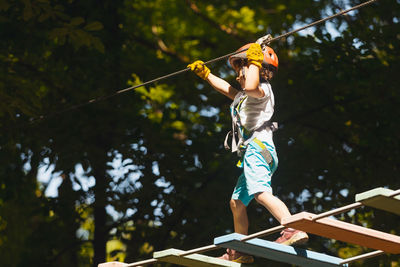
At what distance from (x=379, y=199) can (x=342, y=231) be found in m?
0.58

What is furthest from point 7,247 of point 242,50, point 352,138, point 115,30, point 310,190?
point 242,50

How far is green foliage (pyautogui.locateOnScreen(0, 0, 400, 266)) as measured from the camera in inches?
366

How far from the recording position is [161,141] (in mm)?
9578

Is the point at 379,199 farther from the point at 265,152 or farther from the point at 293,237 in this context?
the point at 265,152

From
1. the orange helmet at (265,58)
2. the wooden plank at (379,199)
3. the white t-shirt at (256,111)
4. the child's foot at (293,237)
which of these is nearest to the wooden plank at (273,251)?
the child's foot at (293,237)

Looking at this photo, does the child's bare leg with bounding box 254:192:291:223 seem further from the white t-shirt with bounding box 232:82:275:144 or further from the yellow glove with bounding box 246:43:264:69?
the yellow glove with bounding box 246:43:264:69

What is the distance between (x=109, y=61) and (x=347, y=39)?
3133mm

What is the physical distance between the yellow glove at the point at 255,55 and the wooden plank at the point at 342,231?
1343mm

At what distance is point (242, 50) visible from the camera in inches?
228

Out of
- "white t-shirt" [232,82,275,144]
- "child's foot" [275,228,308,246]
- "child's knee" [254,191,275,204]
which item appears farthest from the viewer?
"white t-shirt" [232,82,275,144]

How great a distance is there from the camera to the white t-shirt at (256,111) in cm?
573

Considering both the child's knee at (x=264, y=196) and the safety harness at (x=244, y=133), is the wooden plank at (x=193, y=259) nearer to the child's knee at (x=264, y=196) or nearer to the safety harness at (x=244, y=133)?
the child's knee at (x=264, y=196)

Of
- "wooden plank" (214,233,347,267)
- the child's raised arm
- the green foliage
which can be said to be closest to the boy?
"wooden plank" (214,233,347,267)

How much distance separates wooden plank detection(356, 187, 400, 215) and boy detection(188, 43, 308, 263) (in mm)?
963
